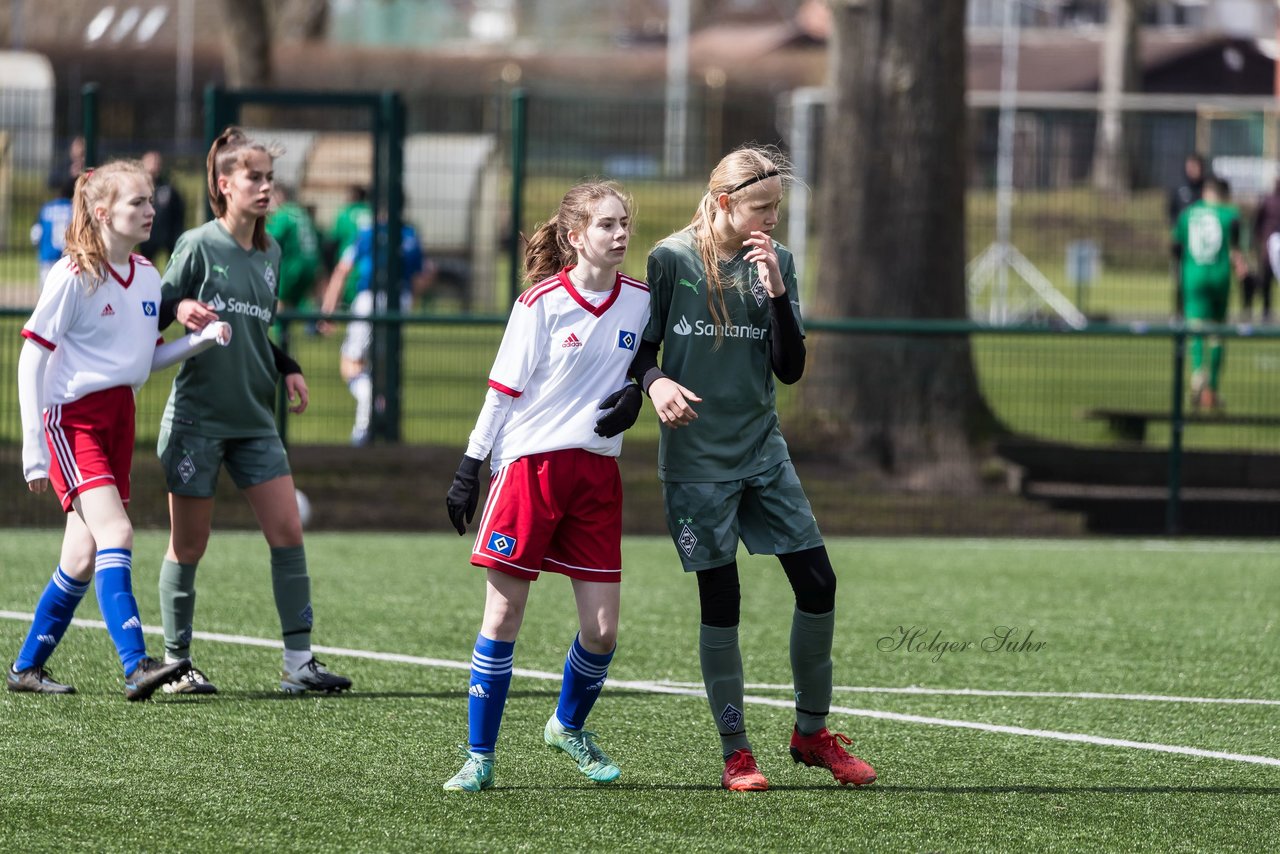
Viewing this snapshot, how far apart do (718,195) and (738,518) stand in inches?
38.0

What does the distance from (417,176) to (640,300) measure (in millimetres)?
14017

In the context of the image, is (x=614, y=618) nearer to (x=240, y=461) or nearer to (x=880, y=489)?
(x=240, y=461)

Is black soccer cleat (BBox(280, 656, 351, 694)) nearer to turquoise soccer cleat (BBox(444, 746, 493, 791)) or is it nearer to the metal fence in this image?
turquoise soccer cleat (BBox(444, 746, 493, 791))

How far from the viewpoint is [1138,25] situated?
1554 inches

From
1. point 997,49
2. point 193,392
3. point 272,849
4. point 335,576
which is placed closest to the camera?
point 272,849

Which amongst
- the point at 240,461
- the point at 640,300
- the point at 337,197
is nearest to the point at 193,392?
the point at 240,461

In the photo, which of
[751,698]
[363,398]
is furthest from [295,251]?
[751,698]

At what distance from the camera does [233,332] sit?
6.66 meters

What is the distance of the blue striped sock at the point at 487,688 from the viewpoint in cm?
528

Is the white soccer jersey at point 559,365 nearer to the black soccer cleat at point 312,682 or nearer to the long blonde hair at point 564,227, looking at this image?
the long blonde hair at point 564,227

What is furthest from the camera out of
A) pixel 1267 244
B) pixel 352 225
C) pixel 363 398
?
pixel 1267 244

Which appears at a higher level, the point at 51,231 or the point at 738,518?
the point at 51,231

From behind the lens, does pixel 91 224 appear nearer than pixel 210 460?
Yes

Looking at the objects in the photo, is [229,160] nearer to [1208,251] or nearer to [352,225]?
[352,225]
